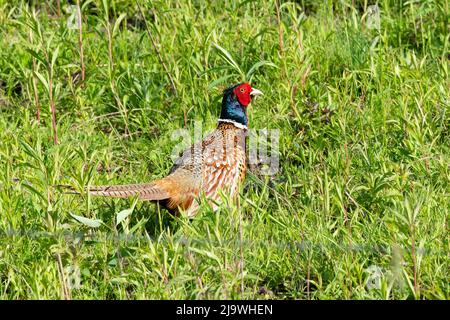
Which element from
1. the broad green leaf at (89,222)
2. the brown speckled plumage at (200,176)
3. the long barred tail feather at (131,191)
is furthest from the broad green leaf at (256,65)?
the broad green leaf at (89,222)

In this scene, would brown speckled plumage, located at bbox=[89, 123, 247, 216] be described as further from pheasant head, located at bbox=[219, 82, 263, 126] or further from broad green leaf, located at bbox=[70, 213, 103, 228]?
broad green leaf, located at bbox=[70, 213, 103, 228]

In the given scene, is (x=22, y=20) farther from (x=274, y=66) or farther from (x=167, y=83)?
(x=274, y=66)

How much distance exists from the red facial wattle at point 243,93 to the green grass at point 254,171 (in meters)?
0.19

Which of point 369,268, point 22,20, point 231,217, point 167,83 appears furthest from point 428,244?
point 22,20

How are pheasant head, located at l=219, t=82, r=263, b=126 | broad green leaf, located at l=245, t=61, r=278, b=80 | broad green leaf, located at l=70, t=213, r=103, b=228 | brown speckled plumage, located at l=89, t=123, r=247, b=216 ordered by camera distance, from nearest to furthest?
broad green leaf, located at l=70, t=213, r=103, b=228, brown speckled plumage, located at l=89, t=123, r=247, b=216, broad green leaf, located at l=245, t=61, r=278, b=80, pheasant head, located at l=219, t=82, r=263, b=126

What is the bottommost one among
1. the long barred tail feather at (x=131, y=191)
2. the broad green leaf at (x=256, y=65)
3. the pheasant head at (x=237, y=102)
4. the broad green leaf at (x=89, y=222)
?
the broad green leaf at (x=89, y=222)

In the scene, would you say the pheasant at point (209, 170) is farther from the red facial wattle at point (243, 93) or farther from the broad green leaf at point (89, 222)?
the broad green leaf at point (89, 222)

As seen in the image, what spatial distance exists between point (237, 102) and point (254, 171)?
1.62 feet

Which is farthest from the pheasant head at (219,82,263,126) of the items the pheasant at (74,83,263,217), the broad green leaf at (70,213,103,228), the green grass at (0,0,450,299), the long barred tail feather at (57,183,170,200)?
the broad green leaf at (70,213,103,228)

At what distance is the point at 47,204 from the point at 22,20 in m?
2.28

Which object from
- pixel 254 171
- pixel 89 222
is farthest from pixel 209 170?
pixel 89 222

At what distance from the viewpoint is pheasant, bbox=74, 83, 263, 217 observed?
248 inches

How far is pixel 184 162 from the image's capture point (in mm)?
6668

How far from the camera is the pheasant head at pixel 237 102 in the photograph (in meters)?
7.14
